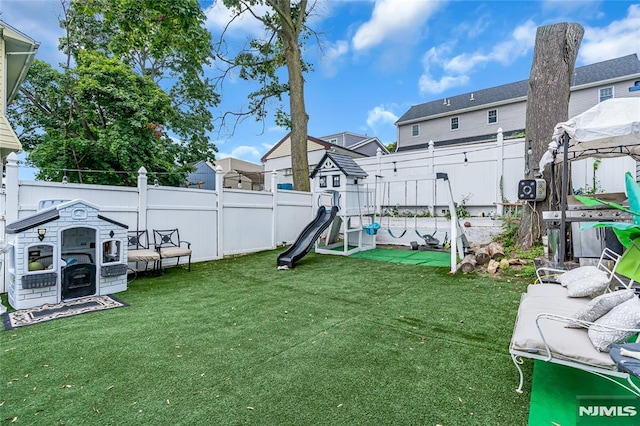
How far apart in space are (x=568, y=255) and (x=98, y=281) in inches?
282

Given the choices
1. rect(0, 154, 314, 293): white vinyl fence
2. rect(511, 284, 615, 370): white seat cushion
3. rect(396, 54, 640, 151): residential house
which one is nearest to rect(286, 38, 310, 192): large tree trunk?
rect(0, 154, 314, 293): white vinyl fence

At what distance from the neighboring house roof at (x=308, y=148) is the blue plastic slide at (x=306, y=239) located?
417 inches

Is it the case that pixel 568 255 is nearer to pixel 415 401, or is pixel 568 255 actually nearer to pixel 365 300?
pixel 365 300

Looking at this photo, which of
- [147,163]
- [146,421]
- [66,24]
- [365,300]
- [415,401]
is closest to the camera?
[146,421]

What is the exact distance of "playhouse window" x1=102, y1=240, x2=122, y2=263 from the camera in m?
5.08

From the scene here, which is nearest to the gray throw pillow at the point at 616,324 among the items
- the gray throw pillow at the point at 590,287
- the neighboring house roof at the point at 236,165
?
the gray throw pillow at the point at 590,287

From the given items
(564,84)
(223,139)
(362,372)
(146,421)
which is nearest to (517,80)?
(564,84)

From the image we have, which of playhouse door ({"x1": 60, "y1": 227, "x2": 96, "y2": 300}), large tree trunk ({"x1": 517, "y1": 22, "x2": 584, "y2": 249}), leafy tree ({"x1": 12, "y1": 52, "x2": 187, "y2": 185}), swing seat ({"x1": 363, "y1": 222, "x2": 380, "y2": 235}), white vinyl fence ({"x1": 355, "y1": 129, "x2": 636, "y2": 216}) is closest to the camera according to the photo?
playhouse door ({"x1": 60, "y1": 227, "x2": 96, "y2": 300})

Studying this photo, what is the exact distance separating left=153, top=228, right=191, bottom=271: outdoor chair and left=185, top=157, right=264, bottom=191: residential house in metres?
13.3

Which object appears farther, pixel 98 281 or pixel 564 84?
pixel 564 84

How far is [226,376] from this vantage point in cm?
242

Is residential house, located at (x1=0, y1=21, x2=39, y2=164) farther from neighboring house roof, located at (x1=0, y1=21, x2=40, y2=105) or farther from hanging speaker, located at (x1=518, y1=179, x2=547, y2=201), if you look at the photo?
hanging speaker, located at (x1=518, y1=179, x2=547, y2=201)

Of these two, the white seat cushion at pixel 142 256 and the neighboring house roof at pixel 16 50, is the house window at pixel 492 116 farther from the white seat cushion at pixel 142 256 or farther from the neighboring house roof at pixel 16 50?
the neighboring house roof at pixel 16 50

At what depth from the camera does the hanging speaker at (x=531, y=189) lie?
5891mm
